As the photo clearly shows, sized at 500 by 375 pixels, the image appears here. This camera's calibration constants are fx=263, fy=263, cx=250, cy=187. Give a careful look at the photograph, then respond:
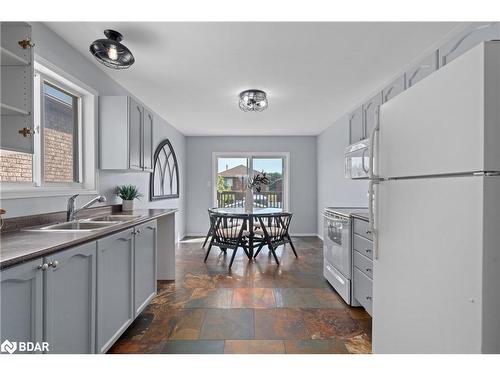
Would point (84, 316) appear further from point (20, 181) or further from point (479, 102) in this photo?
point (479, 102)

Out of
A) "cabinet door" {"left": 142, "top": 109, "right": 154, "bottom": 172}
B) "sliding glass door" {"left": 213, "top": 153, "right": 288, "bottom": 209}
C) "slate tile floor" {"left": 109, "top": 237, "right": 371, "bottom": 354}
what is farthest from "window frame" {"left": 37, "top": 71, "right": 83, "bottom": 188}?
"sliding glass door" {"left": 213, "top": 153, "right": 288, "bottom": 209}

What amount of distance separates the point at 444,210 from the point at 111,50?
7.46 feet

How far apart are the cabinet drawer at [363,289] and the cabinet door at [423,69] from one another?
176 cm

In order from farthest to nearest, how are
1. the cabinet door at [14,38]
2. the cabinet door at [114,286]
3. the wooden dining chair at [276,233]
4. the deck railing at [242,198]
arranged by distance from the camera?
the deck railing at [242,198]
the wooden dining chair at [276,233]
the cabinet door at [114,286]
the cabinet door at [14,38]

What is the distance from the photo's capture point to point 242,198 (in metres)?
6.22

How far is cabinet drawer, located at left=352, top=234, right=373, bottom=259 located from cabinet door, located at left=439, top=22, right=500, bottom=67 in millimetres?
1505

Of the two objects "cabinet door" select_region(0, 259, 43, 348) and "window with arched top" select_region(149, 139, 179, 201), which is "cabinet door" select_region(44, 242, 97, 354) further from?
"window with arched top" select_region(149, 139, 179, 201)

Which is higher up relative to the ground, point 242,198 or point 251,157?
point 251,157

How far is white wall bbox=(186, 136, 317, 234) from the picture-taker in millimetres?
6098

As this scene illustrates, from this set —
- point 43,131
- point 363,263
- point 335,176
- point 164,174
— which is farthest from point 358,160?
point 164,174

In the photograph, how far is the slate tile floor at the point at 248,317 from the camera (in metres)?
1.88

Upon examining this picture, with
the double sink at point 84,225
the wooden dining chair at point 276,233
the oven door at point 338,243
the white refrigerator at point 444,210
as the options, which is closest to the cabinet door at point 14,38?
the double sink at point 84,225

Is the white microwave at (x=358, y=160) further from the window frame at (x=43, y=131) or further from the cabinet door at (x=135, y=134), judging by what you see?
the window frame at (x=43, y=131)

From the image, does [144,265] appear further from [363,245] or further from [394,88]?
[394,88]
